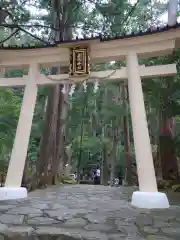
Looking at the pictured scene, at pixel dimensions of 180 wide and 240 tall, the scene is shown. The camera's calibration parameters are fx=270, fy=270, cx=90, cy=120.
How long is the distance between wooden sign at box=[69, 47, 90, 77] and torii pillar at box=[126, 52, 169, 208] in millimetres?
947

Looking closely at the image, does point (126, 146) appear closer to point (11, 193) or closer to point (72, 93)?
point (72, 93)

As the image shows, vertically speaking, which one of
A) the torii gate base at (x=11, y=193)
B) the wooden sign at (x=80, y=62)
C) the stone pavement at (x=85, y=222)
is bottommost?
the stone pavement at (x=85, y=222)

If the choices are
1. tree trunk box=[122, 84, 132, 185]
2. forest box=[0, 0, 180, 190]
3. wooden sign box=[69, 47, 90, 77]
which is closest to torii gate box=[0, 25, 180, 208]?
wooden sign box=[69, 47, 90, 77]

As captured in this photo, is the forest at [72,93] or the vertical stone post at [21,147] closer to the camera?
the vertical stone post at [21,147]

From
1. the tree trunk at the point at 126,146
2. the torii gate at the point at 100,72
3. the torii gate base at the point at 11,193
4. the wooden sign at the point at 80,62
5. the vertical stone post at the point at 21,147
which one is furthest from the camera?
the tree trunk at the point at 126,146

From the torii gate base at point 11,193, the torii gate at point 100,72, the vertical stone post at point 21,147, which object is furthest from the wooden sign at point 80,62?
the torii gate base at point 11,193

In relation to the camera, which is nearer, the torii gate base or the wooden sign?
the torii gate base

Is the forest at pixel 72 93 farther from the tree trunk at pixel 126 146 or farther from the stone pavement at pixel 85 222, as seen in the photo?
the stone pavement at pixel 85 222

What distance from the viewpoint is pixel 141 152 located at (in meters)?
5.54

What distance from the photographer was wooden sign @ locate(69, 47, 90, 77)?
20.3ft

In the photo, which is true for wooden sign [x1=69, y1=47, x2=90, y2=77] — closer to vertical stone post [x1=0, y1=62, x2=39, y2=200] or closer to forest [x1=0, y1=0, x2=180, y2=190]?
forest [x1=0, y1=0, x2=180, y2=190]

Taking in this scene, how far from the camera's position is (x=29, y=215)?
412 cm

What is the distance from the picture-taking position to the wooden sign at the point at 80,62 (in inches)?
244

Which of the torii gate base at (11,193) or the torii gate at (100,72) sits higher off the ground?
Answer: the torii gate at (100,72)
